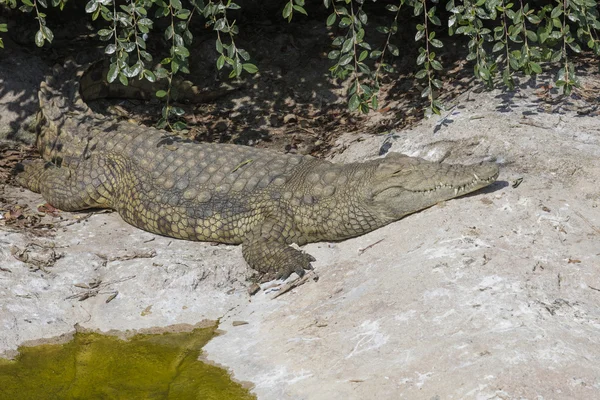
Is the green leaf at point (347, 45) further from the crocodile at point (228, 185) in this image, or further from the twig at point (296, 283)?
the twig at point (296, 283)

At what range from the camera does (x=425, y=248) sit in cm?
515

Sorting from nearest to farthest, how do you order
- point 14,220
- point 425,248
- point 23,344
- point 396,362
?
point 396,362 < point 23,344 < point 425,248 < point 14,220

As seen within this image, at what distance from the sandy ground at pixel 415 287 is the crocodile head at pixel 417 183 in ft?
0.33

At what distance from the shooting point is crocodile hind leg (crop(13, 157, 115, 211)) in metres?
6.68

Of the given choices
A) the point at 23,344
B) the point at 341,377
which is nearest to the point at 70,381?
the point at 23,344

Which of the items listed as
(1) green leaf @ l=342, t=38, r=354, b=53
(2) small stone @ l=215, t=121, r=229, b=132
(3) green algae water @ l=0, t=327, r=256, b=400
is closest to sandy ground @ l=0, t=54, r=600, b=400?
(3) green algae water @ l=0, t=327, r=256, b=400

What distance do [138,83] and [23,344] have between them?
3929 mm

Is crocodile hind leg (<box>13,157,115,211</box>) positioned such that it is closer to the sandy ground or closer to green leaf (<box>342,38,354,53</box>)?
the sandy ground

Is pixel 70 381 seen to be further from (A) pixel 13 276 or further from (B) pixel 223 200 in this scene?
(B) pixel 223 200

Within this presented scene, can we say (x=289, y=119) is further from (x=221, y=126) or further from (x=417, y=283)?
(x=417, y=283)

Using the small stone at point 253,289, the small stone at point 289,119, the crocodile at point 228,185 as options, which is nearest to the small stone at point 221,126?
the small stone at point 289,119

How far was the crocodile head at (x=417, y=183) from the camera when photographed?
569 centimetres

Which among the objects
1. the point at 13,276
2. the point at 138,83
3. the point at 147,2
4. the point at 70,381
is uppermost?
the point at 147,2

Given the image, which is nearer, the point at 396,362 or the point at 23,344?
the point at 396,362
